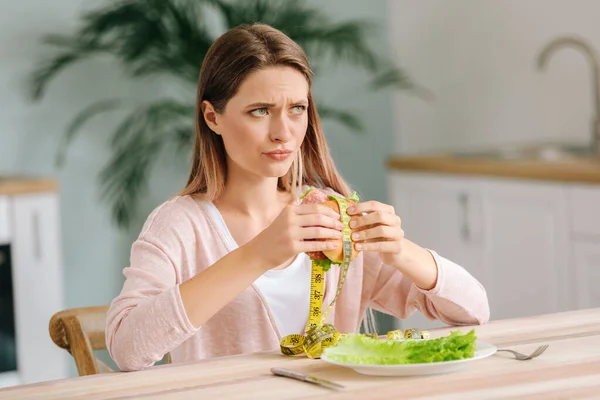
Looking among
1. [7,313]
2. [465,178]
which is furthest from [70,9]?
[465,178]

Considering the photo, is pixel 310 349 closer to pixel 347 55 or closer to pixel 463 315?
pixel 463 315

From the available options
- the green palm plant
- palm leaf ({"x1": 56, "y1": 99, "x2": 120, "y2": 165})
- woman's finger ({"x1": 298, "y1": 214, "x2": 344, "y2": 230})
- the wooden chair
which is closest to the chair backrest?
the wooden chair

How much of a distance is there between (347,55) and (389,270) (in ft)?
7.44

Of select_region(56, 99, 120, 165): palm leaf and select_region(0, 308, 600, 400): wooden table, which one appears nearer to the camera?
select_region(0, 308, 600, 400): wooden table

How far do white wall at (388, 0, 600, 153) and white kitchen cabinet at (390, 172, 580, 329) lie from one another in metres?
0.59

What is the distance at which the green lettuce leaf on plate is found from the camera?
1.31 m

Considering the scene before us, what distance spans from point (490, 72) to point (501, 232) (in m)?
1.03

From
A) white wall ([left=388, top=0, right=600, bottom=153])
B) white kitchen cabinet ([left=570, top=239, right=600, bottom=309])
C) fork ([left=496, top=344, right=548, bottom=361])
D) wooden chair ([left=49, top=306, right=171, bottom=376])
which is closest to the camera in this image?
fork ([left=496, top=344, right=548, bottom=361])

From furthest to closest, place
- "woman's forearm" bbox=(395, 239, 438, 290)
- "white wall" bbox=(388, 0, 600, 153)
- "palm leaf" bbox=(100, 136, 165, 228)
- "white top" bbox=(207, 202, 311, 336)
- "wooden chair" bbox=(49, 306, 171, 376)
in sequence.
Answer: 1. "white wall" bbox=(388, 0, 600, 153)
2. "palm leaf" bbox=(100, 136, 165, 228)
3. "white top" bbox=(207, 202, 311, 336)
4. "wooden chair" bbox=(49, 306, 171, 376)
5. "woman's forearm" bbox=(395, 239, 438, 290)

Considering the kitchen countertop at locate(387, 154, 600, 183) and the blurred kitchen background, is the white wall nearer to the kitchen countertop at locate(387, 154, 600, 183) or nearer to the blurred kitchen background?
the blurred kitchen background

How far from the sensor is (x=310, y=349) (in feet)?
4.67

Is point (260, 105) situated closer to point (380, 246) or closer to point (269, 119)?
point (269, 119)

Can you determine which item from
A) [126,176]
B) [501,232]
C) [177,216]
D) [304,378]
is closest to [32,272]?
[126,176]

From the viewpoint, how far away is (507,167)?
11.1ft
